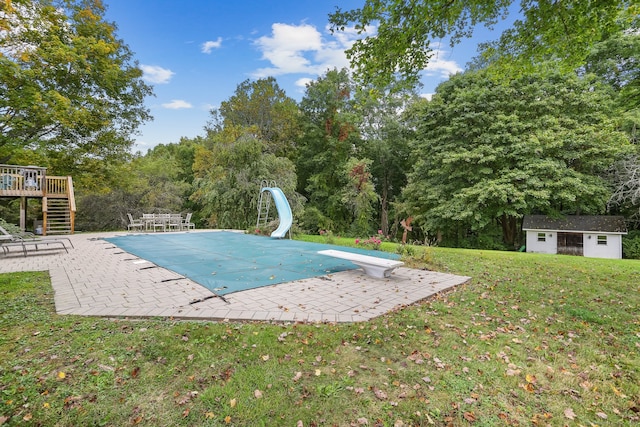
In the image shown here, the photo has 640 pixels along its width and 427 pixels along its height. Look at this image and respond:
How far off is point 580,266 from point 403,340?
6.05 m

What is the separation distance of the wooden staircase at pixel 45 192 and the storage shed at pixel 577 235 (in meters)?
22.9

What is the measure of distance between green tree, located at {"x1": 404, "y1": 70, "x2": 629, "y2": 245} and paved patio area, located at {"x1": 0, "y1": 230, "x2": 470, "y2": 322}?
36.9ft

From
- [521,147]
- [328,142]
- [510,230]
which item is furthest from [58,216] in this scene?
[510,230]

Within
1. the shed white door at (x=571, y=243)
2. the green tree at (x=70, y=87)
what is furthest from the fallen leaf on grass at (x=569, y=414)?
the shed white door at (x=571, y=243)

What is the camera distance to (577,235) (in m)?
16.5

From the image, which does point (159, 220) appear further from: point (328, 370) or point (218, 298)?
point (328, 370)

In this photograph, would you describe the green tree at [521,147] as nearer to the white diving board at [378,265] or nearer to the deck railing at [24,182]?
the white diving board at [378,265]

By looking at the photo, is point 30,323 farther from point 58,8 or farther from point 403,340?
point 58,8

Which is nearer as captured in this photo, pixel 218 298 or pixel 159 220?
pixel 218 298

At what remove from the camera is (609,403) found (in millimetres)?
2119

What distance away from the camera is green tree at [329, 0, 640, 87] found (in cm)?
443

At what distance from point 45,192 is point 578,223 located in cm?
2554

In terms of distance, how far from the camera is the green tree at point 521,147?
45.6ft

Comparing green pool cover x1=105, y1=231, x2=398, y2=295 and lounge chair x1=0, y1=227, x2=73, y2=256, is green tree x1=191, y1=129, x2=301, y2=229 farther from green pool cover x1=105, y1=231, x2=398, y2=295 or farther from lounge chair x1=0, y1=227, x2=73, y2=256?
lounge chair x1=0, y1=227, x2=73, y2=256
